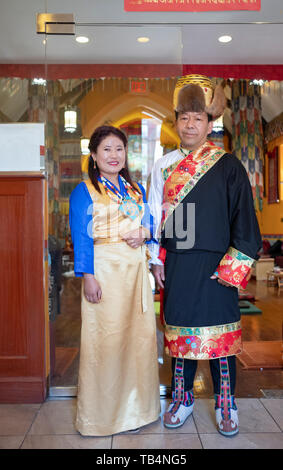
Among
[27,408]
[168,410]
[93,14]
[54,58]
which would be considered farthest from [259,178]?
[27,408]

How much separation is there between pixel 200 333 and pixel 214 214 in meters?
0.54

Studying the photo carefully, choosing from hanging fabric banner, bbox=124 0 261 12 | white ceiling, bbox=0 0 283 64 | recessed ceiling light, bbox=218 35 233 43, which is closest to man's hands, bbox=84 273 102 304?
hanging fabric banner, bbox=124 0 261 12

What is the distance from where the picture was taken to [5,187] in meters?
2.26

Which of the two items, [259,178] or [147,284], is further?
[259,178]

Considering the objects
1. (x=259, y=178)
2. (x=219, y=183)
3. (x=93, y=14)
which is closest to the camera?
(x=219, y=183)

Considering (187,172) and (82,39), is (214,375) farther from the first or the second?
(82,39)

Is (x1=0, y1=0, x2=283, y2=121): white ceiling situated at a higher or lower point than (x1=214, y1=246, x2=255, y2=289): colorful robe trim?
higher

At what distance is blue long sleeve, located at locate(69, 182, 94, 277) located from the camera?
1780 mm

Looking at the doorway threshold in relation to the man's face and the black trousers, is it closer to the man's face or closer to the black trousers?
the black trousers

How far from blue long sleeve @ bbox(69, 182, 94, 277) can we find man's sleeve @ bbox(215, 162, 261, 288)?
58cm

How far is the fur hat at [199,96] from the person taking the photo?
183 centimetres

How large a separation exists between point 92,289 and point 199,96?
3.28 ft
